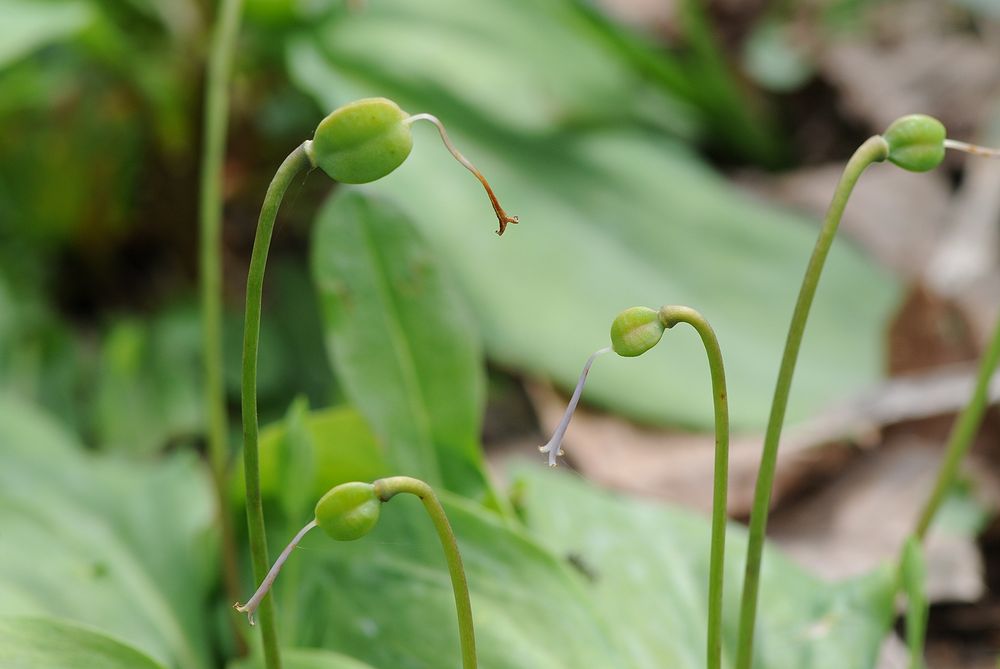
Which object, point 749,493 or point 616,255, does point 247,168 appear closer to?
point 616,255

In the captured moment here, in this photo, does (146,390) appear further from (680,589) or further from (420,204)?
(680,589)

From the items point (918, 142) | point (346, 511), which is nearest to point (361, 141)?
point (346, 511)

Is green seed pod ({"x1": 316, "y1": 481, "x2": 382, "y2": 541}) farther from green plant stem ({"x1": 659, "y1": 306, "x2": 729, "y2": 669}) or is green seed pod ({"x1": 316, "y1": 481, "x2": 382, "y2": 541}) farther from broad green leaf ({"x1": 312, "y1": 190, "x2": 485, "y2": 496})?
broad green leaf ({"x1": 312, "y1": 190, "x2": 485, "y2": 496})

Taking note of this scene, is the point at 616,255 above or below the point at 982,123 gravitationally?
below

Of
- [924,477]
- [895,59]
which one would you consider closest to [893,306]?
[924,477]

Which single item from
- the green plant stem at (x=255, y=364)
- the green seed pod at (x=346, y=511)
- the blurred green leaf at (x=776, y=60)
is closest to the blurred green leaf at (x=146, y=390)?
the green plant stem at (x=255, y=364)

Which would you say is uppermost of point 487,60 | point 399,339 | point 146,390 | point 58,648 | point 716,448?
point 487,60

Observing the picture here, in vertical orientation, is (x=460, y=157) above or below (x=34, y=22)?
above
